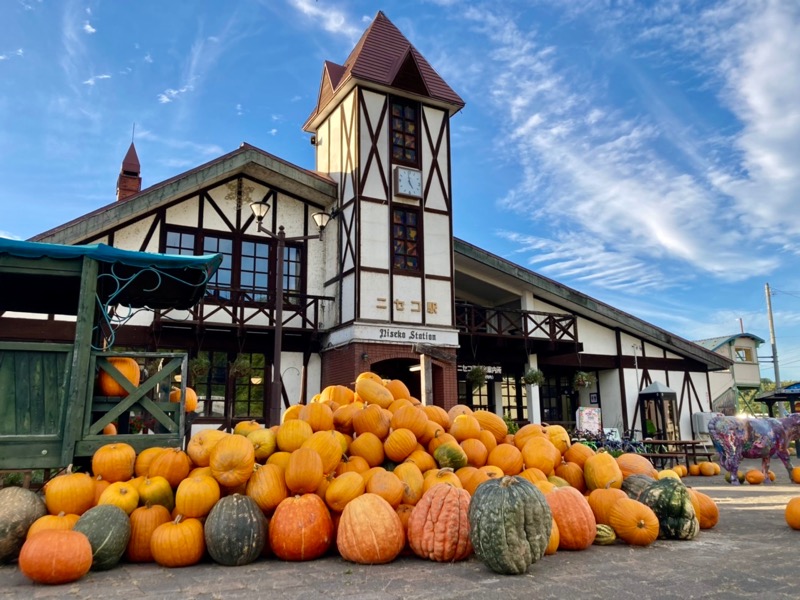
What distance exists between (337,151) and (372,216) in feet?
7.99

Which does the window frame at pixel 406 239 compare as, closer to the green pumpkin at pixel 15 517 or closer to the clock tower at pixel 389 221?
the clock tower at pixel 389 221

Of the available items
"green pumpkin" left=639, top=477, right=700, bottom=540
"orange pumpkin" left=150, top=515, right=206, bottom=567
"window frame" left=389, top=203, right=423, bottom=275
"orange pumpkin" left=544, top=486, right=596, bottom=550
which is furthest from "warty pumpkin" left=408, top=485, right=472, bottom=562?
"window frame" left=389, top=203, right=423, bottom=275

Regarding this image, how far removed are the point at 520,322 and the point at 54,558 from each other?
49.0 ft

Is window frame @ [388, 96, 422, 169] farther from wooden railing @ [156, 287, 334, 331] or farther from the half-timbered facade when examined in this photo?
wooden railing @ [156, 287, 334, 331]

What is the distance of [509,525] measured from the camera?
171 inches

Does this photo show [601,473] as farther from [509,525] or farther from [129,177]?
[129,177]

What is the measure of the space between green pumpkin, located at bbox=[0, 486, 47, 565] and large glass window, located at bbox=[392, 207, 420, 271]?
10.3 metres

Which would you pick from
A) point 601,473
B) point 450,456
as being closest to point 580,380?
point 601,473

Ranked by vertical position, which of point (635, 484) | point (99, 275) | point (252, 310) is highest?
point (252, 310)

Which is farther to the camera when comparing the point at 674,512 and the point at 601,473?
the point at 601,473

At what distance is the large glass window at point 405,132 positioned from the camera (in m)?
15.1

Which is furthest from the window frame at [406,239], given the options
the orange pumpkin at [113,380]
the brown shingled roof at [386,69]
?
the orange pumpkin at [113,380]

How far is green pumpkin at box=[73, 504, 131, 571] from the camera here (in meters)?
4.61

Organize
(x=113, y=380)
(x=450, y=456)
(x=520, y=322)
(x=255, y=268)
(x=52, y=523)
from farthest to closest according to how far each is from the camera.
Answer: (x=520, y=322)
(x=255, y=268)
(x=113, y=380)
(x=450, y=456)
(x=52, y=523)
